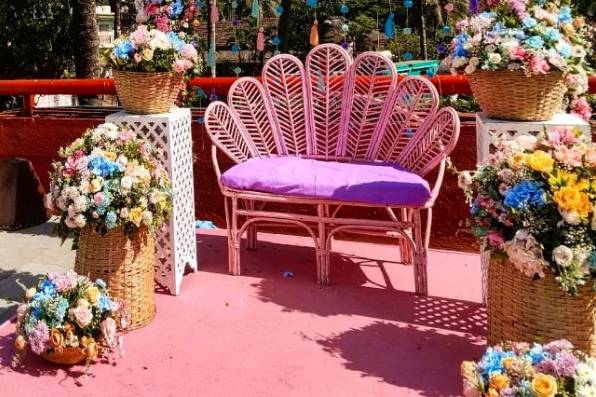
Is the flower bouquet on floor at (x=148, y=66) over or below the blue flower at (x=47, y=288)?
over

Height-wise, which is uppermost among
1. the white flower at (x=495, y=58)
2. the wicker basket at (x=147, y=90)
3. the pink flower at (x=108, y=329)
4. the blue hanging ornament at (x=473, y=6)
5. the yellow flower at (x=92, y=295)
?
the blue hanging ornament at (x=473, y=6)

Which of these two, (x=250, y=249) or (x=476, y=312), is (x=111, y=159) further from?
(x=476, y=312)

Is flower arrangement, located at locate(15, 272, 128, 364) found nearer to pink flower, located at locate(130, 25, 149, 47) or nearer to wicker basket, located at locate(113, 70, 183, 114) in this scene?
wicker basket, located at locate(113, 70, 183, 114)

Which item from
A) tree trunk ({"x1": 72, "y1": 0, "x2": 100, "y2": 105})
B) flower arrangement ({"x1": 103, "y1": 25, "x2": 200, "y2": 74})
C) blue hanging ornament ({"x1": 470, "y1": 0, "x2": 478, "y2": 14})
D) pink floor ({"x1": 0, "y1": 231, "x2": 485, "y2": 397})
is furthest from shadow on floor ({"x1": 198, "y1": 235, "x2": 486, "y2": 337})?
tree trunk ({"x1": 72, "y1": 0, "x2": 100, "y2": 105})

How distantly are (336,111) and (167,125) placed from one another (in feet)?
4.19

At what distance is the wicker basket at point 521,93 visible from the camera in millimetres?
2826

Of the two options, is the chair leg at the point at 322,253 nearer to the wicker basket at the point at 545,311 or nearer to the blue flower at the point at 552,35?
the wicker basket at the point at 545,311

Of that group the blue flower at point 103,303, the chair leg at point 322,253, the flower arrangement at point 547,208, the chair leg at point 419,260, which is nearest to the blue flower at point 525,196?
the flower arrangement at point 547,208

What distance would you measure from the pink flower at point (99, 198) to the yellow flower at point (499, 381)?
1846 mm

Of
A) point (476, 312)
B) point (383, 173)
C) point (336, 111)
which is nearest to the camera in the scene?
point (476, 312)

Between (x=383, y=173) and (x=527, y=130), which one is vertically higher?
(x=527, y=130)

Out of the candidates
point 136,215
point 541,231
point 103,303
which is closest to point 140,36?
point 136,215

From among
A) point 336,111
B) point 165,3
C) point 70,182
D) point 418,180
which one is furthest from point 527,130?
point 165,3

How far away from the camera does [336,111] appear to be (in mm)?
4234
